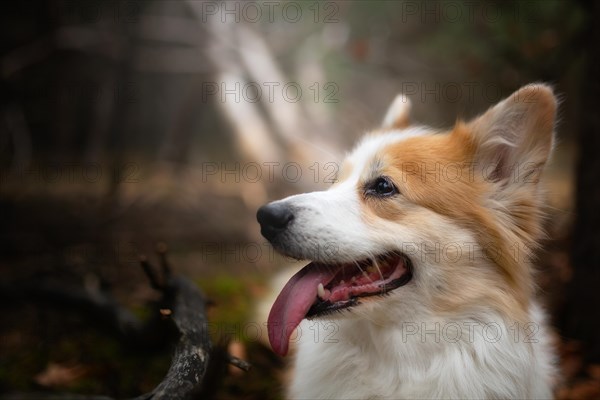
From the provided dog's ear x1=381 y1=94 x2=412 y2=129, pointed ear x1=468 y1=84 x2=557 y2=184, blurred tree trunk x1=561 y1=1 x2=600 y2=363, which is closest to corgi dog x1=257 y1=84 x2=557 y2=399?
A: pointed ear x1=468 y1=84 x2=557 y2=184

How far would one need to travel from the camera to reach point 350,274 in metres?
2.51

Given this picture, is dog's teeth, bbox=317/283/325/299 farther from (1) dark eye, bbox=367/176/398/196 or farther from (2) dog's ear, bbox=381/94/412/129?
(2) dog's ear, bbox=381/94/412/129

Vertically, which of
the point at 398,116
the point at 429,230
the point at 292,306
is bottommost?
the point at 292,306

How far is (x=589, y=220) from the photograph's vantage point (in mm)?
3600

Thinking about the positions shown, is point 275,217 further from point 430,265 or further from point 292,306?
point 430,265

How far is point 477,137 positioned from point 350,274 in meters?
0.90

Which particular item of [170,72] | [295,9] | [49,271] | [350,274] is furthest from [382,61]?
[350,274]

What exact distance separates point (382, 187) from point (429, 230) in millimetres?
318

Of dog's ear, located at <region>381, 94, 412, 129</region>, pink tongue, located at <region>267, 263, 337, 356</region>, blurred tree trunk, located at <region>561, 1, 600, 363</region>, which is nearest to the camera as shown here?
pink tongue, located at <region>267, 263, 337, 356</region>

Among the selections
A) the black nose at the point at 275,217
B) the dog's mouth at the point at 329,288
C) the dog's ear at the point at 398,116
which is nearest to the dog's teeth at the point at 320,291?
the dog's mouth at the point at 329,288

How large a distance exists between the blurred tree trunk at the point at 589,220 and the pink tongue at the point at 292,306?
2.12 m

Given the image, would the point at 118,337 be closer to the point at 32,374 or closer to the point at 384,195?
the point at 32,374

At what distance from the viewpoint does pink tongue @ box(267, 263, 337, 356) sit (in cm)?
231

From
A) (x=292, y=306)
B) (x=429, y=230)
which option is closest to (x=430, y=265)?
(x=429, y=230)
